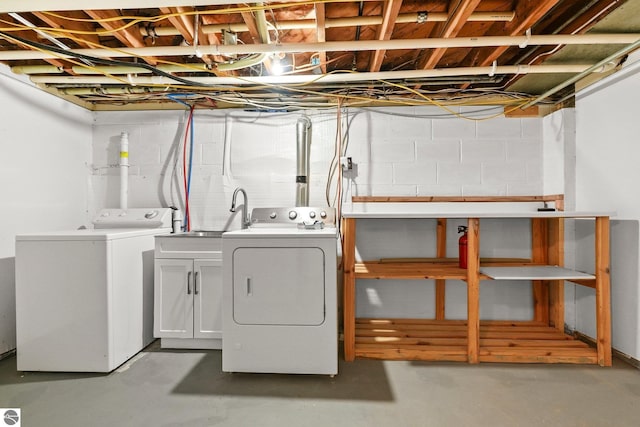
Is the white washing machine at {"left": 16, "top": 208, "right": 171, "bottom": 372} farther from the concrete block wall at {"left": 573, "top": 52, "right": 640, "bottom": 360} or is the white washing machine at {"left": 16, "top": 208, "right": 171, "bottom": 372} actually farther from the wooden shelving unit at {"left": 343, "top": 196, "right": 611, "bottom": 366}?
the concrete block wall at {"left": 573, "top": 52, "right": 640, "bottom": 360}

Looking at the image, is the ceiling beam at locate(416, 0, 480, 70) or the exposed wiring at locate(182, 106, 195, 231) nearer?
the ceiling beam at locate(416, 0, 480, 70)

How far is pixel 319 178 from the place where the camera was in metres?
3.04

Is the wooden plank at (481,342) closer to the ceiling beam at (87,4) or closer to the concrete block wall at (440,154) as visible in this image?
the concrete block wall at (440,154)

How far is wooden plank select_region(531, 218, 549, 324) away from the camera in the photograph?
112 inches

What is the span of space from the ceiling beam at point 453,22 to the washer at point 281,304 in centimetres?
139

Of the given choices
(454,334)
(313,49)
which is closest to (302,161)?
(313,49)

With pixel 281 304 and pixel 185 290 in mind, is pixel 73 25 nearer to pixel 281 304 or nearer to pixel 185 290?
pixel 185 290

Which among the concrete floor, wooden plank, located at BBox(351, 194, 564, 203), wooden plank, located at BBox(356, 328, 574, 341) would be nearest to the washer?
the concrete floor

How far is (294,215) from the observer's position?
2.80 meters

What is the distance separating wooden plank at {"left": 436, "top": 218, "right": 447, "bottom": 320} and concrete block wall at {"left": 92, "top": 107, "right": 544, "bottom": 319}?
6 cm

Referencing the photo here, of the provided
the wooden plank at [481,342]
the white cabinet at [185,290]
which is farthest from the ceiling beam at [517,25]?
the white cabinet at [185,290]

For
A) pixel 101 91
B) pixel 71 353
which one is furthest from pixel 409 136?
pixel 71 353

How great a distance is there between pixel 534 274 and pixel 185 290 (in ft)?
8.23

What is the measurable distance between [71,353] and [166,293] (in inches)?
25.3
